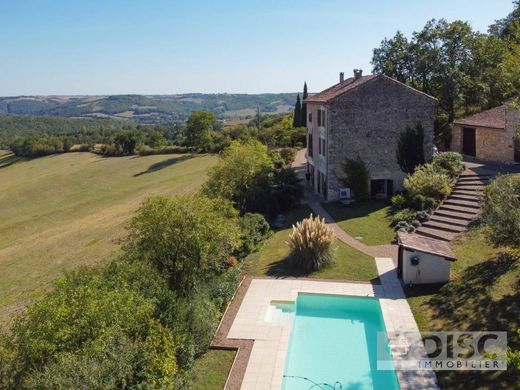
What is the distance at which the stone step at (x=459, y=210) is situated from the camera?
23766mm

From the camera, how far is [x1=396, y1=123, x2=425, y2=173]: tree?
31.1 m

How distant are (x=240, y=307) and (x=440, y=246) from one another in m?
9.17

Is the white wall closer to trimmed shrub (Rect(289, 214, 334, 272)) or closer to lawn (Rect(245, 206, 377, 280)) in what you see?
lawn (Rect(245, 206, 377, 280))

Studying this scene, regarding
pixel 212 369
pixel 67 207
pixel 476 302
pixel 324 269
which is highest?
pixel 476 302

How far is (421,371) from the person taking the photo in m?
12.3

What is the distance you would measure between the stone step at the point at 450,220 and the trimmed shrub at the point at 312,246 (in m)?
7.18

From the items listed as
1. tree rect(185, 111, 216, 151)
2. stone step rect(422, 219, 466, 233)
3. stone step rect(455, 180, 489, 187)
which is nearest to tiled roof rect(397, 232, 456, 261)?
stone step rect(422, 219, 466, 233)

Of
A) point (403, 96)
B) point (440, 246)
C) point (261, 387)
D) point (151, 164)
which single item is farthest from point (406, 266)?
point (151, 164)

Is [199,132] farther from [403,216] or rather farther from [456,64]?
[403,216]

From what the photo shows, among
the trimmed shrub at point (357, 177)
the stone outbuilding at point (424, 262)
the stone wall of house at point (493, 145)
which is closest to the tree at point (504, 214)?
the stone outbuilding at point (424, 262)

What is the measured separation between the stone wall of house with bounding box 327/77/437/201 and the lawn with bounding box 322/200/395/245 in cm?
204

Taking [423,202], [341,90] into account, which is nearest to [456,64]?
[341,90]

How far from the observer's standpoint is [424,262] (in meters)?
17.8

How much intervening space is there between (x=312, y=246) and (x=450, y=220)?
28.1 feet
